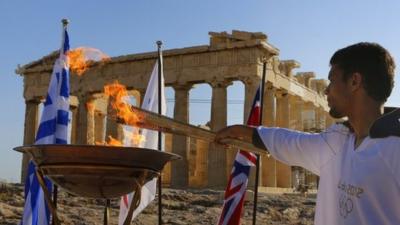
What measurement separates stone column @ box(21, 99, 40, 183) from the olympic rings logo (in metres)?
36.2

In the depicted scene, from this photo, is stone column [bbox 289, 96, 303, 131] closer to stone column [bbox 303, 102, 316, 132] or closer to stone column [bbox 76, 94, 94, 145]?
stone column [bbox 303, 102, 316, 132]

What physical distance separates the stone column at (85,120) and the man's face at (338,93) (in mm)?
33730

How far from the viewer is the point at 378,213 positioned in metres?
2.43

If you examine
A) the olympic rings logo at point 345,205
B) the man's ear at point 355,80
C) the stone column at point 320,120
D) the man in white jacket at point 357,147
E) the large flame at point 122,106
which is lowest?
the olympic rings logo at point 345,205

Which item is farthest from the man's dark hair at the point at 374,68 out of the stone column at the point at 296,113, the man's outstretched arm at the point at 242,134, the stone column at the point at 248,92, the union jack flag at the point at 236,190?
the stone column at the point at 296,113

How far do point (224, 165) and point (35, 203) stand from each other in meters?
24.6

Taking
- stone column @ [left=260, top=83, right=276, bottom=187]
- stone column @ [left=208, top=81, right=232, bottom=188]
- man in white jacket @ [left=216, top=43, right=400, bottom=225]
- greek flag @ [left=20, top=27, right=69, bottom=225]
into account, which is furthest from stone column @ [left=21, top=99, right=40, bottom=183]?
man in white jacket @ [left=216, top=43, right=400, bottom=225]

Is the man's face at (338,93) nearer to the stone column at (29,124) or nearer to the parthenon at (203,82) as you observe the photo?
the parthenon at (203,82)

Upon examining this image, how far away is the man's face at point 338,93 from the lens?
275cm

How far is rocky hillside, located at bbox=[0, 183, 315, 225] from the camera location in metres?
13.2

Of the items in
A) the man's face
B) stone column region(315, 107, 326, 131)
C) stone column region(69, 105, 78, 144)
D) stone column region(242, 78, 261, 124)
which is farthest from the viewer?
stone column region(315, 107, 326, 131)

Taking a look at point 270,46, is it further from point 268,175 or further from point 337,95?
point 337,95

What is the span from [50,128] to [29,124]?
108 ft

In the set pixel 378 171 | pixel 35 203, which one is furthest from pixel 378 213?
pixel 35 203
